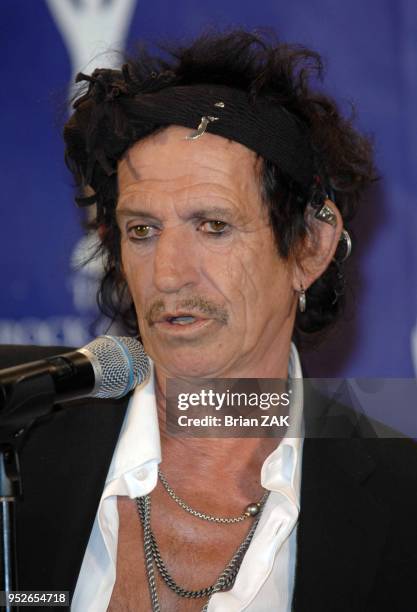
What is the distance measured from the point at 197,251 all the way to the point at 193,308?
130mm

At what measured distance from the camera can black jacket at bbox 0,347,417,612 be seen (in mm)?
1771

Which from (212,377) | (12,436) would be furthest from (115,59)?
(12,436)

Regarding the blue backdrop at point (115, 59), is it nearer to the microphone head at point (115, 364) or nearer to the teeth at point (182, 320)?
the teeth at point (182, 320)

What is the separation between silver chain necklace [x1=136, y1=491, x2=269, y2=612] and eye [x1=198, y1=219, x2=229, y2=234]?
569 millimetres

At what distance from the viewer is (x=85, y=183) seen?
2.17 meters

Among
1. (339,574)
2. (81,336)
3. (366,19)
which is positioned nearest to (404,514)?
(339,574)

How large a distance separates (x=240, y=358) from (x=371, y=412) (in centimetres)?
34

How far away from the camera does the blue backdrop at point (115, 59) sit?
232 centimetres

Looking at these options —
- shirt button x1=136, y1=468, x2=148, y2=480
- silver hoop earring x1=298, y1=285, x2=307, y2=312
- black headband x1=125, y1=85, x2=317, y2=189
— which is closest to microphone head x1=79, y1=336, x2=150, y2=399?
shirt button x1=136, y1=468, x2=148, y2=480

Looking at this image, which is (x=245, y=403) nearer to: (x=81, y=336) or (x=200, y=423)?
(x=200, y=423)

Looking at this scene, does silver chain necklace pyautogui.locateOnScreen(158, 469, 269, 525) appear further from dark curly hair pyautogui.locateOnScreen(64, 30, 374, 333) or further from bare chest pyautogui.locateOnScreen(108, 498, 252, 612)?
dark curly hair pyautogui.locateOnScreen(64, 30, 374, 333)

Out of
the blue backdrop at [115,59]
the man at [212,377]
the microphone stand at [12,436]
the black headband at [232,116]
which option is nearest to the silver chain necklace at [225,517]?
the man at [212,377]

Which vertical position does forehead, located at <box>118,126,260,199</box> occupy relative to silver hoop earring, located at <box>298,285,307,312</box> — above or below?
above

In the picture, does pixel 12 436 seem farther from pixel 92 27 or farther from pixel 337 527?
pixel 92 27
